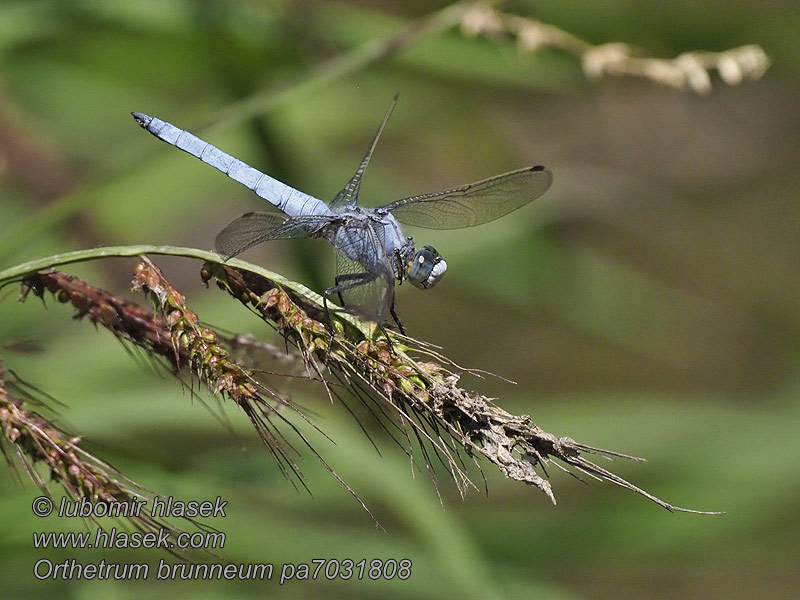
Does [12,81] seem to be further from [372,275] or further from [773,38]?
[773,38]

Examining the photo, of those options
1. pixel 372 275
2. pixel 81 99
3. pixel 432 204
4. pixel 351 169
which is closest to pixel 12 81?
pixel 81 99

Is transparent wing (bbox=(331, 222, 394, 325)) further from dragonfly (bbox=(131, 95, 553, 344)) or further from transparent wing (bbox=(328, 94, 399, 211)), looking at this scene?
transparent wing (bbox=(328, 94, 399, 211))

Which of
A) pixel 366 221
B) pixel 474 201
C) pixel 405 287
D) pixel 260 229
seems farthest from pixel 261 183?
pixel 405 287

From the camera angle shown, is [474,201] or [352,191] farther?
[474,201]

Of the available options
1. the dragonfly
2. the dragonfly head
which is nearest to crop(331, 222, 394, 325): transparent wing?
the dragonfly

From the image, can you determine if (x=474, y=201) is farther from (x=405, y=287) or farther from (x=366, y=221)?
(x=405, y=287)
